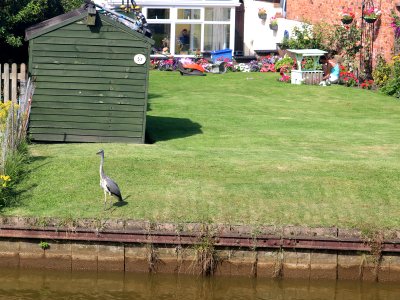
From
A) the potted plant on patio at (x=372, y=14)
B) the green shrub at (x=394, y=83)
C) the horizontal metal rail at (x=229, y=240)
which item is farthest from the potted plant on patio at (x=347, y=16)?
the horizontal metal rail at (x=229, y=240)

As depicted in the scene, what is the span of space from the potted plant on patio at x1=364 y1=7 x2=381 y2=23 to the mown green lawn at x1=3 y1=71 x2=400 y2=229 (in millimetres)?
8744

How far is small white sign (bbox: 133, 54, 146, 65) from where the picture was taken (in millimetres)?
19531

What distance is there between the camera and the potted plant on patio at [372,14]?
3178cm

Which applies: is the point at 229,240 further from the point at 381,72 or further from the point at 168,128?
the point at 381,72

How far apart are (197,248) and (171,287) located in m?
0.76

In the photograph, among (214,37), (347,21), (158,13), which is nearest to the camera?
(347,21)

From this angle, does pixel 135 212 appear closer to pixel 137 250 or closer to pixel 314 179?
pixel 137 250

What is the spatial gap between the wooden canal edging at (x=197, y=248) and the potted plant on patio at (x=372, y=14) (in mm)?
18266

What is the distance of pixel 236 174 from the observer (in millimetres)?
17031

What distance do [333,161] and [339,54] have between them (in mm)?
17039

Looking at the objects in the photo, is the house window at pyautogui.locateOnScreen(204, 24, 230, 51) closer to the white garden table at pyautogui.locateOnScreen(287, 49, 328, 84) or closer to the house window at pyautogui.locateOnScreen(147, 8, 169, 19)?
the house window at pyautogui.locateOnScreen(147, 8, 169, 19)

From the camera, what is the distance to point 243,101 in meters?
27.9

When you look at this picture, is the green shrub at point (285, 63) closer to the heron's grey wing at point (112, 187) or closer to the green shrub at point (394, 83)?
the green shrub at point (394, 83)

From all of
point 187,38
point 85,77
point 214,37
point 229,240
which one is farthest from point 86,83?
point 214,37
